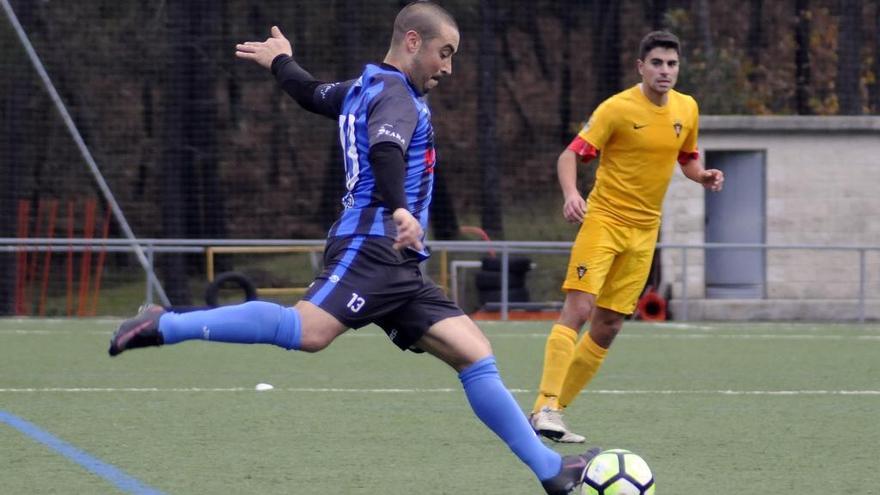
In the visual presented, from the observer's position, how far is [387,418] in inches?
307

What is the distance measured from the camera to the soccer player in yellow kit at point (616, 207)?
7.27 m

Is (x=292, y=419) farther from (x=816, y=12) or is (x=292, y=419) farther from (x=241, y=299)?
(x=816, y=12)

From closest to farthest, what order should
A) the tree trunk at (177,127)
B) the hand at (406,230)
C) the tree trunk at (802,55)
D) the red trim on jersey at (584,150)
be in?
1. the hand at (406,230)
2. the red trim on jersey at (584,150)
3. the tree trunk at (177,127)
4. the tree trunk at (802,55)

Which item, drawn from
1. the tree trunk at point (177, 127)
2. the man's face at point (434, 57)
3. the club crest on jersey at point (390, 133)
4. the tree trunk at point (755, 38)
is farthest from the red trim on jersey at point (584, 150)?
Result: the tree trunk at point (755, 38)

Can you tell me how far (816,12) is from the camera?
72.8 feet

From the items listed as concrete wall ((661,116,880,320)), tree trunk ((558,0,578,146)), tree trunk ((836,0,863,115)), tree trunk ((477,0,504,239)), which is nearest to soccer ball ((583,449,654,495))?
concrete wall ((661,116,880,320))

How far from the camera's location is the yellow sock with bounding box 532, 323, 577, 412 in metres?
7.22

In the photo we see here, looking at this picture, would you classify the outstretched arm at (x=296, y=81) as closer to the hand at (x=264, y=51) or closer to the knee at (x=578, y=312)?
the hand at (x=264, y=51)

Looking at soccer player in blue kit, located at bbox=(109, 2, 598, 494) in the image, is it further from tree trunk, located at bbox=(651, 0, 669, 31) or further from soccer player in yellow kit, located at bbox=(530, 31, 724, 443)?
tree trunk, located at bbox=(651, 0, 669, 31)

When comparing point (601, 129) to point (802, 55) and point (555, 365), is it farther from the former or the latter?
point (802, 55)

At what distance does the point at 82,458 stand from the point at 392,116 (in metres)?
2.27

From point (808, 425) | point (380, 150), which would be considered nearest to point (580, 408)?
point (808, 425)

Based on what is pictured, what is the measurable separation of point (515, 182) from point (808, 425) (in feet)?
49.1

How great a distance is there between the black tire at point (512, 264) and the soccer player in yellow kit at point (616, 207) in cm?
932
